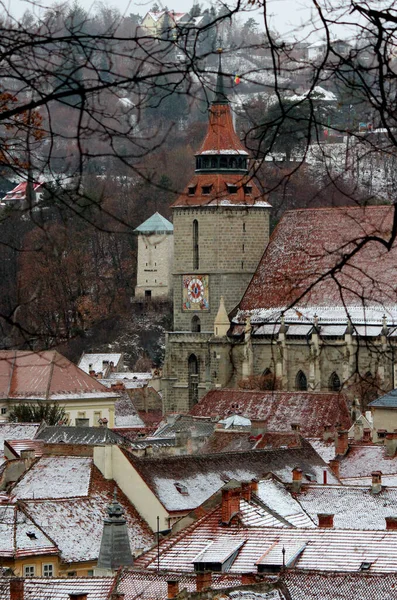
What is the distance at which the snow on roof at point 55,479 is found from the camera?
44.3 meters

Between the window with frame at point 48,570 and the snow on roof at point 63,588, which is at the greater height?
the snow on roof at point 63,588

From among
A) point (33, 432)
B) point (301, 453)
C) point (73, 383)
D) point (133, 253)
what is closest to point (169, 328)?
point (133, 253)

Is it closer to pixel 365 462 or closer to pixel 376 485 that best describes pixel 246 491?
pixel 376 485

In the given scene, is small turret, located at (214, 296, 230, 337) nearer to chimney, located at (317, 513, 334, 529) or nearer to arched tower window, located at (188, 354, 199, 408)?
arched tower window, located at (188, 354, 199, 408)

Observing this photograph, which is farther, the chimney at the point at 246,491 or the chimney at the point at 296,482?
the chimney at the point at 296,482

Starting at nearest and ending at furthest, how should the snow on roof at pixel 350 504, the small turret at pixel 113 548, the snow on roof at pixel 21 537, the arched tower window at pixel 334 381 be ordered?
1. the small turret at pixel 113 548
2. the snow on roof at pixel 350 504
3. the snow on roof at pixel 21 537
4. the arched tower window at pixel 334 381

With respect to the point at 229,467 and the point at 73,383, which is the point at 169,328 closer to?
the point at 73,383

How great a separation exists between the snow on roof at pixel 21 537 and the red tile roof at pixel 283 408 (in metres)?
24.7

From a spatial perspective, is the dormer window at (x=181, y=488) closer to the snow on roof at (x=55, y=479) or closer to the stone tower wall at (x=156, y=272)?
the snow on roof at (x=55, y=479)

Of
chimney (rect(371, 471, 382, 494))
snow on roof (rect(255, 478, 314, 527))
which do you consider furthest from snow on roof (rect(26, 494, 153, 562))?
chimney (rect(371, 471, 382, 494))

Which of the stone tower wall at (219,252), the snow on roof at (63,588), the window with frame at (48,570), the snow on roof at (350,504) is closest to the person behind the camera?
the snow on roof at (63,588)

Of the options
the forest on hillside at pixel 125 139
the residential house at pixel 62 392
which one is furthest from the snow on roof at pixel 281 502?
the residential house at pixel 62 392

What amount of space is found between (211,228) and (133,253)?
103 ft

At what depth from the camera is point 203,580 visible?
24094 mm
